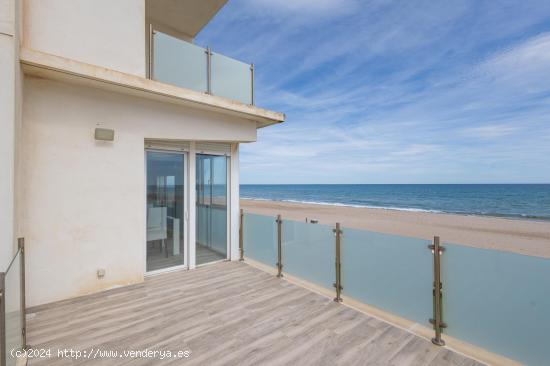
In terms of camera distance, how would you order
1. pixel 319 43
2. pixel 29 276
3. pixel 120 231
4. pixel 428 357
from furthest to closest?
pixel 319 43 < pixel 120 231 < pixel 29 276 < pixel 428 357

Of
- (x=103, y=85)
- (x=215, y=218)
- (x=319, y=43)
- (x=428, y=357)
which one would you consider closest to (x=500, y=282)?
(x=428, y=357)

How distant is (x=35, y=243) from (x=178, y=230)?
2070 mm

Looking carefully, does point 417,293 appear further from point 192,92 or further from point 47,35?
point 47,35

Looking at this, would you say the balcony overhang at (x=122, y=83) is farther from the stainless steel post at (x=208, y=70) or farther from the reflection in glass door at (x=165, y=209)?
the reflection in glass door at (x=165, y=209)

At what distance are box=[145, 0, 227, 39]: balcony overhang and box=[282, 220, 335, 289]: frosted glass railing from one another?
18.7 feet

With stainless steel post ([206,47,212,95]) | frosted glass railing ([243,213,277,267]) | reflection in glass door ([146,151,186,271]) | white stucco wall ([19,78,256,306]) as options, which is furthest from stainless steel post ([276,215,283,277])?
stainless steel post ([206,47,212,95])

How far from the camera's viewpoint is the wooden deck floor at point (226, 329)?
238 cm

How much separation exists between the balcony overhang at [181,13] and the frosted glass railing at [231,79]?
2238 mm

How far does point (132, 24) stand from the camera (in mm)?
4090

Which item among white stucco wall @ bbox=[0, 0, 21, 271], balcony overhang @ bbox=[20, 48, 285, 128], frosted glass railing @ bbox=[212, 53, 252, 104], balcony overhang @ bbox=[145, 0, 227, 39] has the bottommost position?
white stucco wall @ bbox=[0, 0, 21, 271]

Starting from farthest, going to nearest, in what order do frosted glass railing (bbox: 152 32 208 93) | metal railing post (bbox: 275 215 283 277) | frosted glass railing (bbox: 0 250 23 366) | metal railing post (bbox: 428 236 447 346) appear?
metal railing post (bbox: 275 215 283 277) → frosted glass railing (bbox: 152 32 208 93) → metal railing post (bbox: 428 236 447 346) → frosted glass railing (bbox: 0 250 23 366)

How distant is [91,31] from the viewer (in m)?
3.74

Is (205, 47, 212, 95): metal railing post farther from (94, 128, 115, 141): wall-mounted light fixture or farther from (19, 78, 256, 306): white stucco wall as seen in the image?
(94, 128, 115, 141): wall-mounted light fixture

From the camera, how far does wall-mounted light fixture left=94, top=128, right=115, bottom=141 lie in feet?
12.3
